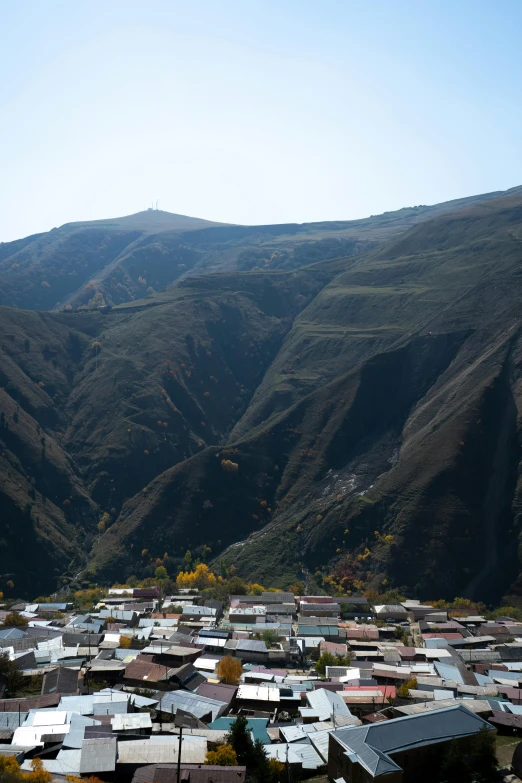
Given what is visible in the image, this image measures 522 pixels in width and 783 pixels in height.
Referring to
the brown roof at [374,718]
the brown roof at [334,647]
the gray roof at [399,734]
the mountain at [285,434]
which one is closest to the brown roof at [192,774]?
the gray roof at [399,734]

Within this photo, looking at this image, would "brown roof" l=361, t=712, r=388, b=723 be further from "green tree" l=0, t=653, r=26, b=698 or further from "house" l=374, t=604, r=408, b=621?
"house" l=374, t=604, r=408, b=621

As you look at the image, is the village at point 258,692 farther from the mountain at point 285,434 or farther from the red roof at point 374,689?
the mountain at point 285,434

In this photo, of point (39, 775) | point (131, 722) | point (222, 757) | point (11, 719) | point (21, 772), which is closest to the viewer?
point (39, 775)

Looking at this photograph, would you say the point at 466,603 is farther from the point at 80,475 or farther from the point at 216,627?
the point at 80,475

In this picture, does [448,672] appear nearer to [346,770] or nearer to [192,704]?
[192,704]

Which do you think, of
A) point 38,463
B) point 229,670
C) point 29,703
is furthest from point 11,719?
point 38,463

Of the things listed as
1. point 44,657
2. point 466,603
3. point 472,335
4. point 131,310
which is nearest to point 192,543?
point 466,603
